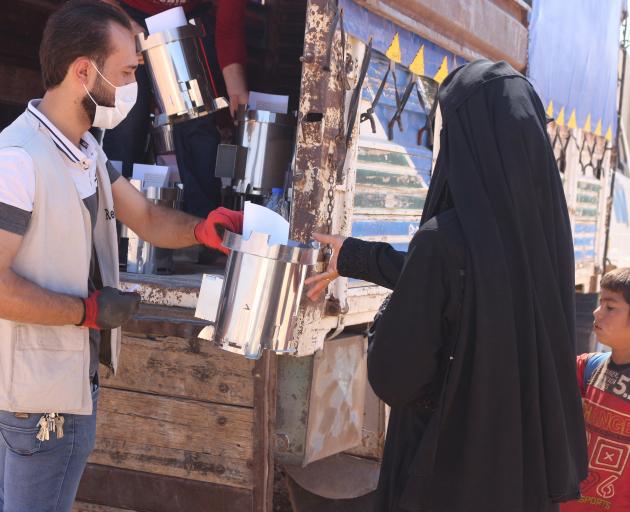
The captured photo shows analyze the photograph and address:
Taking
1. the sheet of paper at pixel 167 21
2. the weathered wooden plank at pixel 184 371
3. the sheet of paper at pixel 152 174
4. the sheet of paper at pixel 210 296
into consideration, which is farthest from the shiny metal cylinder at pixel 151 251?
the sheet of paper at pixel 210 296

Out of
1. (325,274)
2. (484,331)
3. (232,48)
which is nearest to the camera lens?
(484,331)

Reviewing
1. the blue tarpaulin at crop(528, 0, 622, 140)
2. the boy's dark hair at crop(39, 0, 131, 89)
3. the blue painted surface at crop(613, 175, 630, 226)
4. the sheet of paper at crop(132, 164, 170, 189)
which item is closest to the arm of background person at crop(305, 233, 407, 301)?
the boy's dark hair at crop(39, 0, 131, 89)

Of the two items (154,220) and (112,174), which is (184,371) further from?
(112,174)

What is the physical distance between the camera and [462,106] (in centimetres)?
199

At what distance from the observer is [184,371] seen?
116 inches

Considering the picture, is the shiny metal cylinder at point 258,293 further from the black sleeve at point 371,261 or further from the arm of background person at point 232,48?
the arm of background person at point 232,48

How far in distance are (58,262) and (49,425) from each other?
39cm

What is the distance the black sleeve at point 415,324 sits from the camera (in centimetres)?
185

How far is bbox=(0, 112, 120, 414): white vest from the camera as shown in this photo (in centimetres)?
202

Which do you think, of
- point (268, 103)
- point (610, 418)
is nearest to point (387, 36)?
point (268, 103)

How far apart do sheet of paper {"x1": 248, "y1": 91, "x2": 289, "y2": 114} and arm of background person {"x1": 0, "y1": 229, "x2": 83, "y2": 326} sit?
163 centimetres

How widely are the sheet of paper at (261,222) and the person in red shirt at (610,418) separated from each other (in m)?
1.18

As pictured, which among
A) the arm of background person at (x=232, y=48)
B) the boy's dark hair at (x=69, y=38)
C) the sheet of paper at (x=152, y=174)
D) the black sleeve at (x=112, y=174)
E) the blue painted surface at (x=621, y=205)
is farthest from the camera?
the blue painted surface at (x=621, y=205)

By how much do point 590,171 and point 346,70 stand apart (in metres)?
3.52
